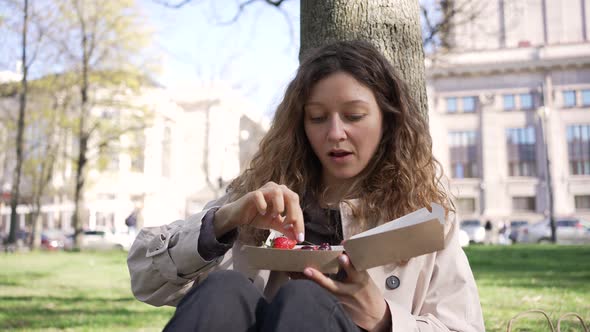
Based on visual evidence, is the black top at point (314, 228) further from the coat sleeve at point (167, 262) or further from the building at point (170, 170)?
the building at point (170, 170)

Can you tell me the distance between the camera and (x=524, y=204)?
38594 millimetres

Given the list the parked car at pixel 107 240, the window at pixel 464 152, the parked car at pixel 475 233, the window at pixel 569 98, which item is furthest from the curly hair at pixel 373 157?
the window at pixel 569 98

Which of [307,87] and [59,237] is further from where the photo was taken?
[59,237]

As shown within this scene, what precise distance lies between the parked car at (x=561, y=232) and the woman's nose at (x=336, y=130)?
81.7 ft

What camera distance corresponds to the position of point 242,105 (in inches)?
983

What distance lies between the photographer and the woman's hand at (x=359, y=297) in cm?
166

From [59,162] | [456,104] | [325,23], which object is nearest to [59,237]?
[59,162]

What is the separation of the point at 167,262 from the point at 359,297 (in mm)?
743

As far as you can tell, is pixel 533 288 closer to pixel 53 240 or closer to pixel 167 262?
pixel 167 262

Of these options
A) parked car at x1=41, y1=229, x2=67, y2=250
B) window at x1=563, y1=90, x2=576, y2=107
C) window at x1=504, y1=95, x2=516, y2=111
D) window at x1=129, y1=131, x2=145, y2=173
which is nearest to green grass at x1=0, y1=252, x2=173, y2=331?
window at x1=129, y1=131, x2=145, y2=173

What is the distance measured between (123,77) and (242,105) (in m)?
6.27

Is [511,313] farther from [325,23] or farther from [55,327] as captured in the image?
[55,327]

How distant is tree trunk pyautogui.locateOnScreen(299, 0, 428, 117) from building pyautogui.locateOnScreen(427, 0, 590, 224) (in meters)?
35.4

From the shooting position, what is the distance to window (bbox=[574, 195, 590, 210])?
37.9 m
